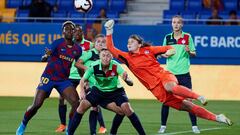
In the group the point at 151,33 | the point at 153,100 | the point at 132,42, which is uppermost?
the point at 132,42

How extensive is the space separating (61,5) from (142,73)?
17.6m

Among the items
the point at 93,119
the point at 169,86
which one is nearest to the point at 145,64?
the point at 169,86

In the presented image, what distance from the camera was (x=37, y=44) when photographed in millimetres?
28734

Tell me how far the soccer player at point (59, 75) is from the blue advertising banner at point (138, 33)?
40.3 ft

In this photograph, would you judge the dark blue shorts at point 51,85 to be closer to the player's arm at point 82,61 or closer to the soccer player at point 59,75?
the soccer player at point 59,75

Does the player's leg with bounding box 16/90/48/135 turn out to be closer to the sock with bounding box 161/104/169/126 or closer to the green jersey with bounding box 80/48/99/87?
the green jersey with bounding box 80/48/99/87

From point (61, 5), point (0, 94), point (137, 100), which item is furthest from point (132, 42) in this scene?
point (61, 5)

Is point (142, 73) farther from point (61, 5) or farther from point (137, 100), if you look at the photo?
point (61, 5)

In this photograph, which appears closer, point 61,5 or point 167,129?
point 167,129

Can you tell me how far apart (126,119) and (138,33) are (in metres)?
8.61

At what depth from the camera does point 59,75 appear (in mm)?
15227

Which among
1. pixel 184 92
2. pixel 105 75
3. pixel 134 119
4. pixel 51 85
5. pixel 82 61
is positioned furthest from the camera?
pixel 82 61

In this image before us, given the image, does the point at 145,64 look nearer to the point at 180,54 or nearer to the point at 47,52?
the point at 47,52

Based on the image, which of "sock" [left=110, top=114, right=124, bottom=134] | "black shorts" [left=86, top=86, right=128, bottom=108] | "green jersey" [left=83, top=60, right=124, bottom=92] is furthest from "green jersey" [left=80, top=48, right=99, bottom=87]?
"sock" [left=110, top=114, right=124, bottom=134]
